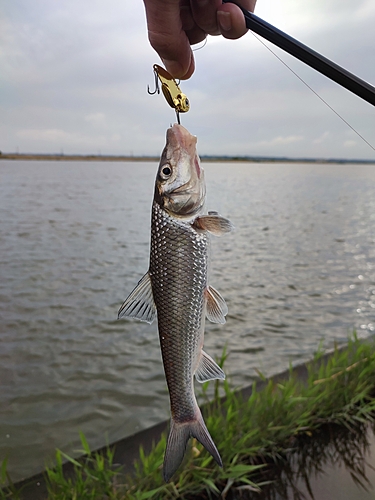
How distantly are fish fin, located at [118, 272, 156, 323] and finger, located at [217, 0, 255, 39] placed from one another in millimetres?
1083

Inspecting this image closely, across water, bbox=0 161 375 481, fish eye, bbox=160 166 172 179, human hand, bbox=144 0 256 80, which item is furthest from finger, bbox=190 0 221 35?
water, bbox=0 161 375 481

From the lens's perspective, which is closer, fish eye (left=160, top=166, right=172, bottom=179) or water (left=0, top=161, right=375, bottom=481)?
fish eye (left=160, top=166, right=172, bottom=179)

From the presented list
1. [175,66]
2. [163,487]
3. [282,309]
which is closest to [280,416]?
[163,487]

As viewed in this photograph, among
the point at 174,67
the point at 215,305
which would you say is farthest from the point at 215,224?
the point at 174,67

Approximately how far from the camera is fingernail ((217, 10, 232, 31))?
1.83 metres

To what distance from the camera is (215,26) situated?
80.0 inches

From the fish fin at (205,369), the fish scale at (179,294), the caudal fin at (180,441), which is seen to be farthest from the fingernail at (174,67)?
the caudal fin at (180,441)

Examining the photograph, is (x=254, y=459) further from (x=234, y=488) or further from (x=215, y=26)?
(x=215, y=26)

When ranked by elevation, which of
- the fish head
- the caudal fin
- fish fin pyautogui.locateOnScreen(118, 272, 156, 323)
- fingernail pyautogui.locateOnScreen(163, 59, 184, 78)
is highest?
fingernail pyautogui.locateOnScreen(163, 59, 184, 78)

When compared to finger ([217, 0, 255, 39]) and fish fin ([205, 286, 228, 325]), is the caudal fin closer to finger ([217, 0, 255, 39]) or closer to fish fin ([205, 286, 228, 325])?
fish fin ([205, 286, 228, 325])

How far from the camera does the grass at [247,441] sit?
315 cm

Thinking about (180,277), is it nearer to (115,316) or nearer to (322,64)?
(322,64)

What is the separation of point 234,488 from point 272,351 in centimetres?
437

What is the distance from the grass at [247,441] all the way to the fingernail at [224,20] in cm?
275
